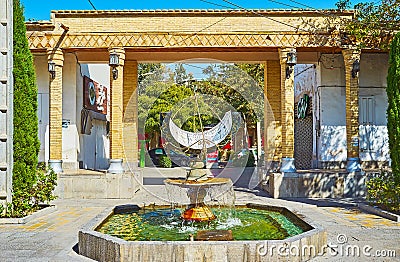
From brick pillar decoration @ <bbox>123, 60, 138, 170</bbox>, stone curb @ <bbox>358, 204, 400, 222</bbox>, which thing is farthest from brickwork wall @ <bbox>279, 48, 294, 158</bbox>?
brick pillar decoration @ <bbox>123, 60, 138, 170</bbox>

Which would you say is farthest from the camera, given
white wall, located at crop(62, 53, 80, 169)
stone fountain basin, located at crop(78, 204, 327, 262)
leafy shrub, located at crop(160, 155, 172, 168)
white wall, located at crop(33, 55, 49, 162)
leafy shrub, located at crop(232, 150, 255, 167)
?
leafy shrub, located at crop(160, 155, 172, 168)

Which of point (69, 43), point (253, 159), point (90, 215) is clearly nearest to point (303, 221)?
point (90, 215)

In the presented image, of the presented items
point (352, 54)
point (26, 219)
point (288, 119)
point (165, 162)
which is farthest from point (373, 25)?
point (165, 162)

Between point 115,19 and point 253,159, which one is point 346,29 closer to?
point 115,19

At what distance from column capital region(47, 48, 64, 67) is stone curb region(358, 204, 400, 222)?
8771 millimetres

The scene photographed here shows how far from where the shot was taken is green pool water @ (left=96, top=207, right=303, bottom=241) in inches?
299

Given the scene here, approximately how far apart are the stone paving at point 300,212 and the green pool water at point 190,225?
589 mm

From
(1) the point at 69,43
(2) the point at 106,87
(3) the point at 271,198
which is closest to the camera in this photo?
(3) the point at 271,198

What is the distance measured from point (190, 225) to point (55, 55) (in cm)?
739

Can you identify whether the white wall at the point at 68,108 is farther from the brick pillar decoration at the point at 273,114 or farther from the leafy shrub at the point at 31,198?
the brick pillar decoration at the point at 273,114

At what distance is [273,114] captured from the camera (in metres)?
15.8

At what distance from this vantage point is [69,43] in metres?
13.6

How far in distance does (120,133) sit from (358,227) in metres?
7.19

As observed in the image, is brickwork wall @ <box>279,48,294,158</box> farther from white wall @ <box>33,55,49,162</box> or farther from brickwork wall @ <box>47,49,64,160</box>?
white wall @ <box>33,55,49,162</box>
